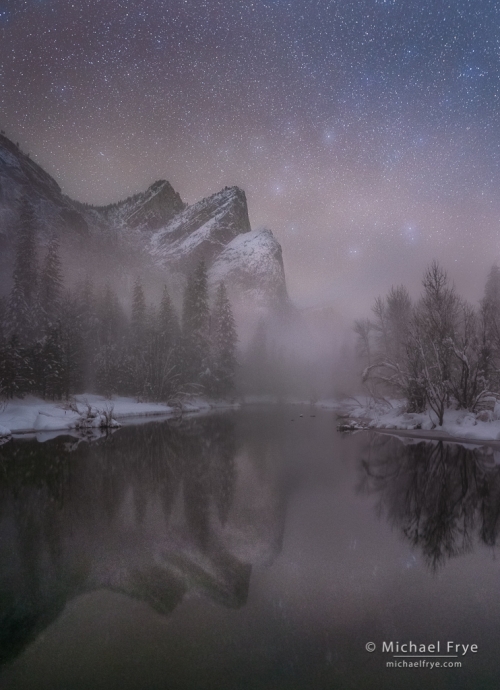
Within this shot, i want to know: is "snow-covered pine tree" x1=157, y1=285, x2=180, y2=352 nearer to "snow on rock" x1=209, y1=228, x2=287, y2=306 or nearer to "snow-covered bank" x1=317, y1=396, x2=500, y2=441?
"snow-covered bank" x1=317, y1=396, x2=500, y2=441

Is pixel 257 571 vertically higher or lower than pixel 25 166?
lower

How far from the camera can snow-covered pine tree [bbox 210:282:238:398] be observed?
184 ft

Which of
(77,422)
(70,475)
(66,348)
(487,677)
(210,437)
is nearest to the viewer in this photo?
(487,677)

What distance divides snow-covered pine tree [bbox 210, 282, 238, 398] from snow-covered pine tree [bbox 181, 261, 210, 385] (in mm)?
1499

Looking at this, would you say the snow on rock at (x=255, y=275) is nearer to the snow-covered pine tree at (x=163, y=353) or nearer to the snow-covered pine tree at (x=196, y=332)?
the snow-covered pine tree at (x=196, y=332)

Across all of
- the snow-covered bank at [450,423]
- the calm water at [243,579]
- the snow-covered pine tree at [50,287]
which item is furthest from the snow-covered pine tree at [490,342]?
the snow-covered pine tree at [50,287]

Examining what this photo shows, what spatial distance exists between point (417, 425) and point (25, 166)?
158 metres

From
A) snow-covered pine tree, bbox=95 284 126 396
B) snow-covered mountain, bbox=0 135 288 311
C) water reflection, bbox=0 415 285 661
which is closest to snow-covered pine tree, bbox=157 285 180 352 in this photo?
snow-covered pine tree, bbox=95 284 126 396

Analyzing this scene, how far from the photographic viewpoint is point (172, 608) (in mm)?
4973

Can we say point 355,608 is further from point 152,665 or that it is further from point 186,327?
point 186,327

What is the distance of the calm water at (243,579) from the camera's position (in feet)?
12.8

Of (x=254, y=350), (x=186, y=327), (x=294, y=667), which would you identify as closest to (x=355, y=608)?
(x=294, y=667)

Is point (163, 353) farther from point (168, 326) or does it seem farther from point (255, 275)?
point (255, 275)

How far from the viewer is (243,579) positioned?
587 cm
